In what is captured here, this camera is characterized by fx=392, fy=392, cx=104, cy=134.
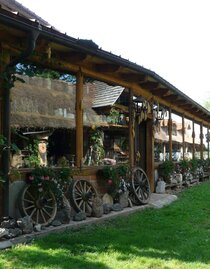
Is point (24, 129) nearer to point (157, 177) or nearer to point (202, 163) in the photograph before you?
point (157, 177)

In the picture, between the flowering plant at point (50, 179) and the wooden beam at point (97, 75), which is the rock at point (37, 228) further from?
the wooden beam at point (97, 75)

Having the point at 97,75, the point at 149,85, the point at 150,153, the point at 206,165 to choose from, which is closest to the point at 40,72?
the point at 97,75

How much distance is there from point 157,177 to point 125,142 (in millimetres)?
2750

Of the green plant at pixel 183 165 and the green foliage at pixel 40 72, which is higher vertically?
the green foliage at pixel 40 72

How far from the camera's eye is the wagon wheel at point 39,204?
6207 millimetres

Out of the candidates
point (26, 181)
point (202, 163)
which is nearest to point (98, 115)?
point (26, 181)

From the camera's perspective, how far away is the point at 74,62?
7715mm

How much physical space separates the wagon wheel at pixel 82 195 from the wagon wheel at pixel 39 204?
681mm

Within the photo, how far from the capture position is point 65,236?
5.71 metres

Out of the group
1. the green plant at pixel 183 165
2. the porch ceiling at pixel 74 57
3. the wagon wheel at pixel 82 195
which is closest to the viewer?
the porch ceiling at pixel 74 57

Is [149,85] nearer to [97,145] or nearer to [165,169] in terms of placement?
[97,145]

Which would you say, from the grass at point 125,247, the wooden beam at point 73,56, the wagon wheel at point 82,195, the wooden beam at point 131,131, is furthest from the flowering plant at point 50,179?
the wooden beam at point 131,131

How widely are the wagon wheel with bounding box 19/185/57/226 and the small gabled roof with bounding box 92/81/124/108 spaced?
4295 millimetres

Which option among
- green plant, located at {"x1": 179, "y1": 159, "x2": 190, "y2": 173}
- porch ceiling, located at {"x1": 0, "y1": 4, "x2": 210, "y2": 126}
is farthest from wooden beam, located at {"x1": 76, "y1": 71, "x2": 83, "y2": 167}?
green plant, located at {"x1": 179, "y1": 159, "x2": 190, "y2": 173}
